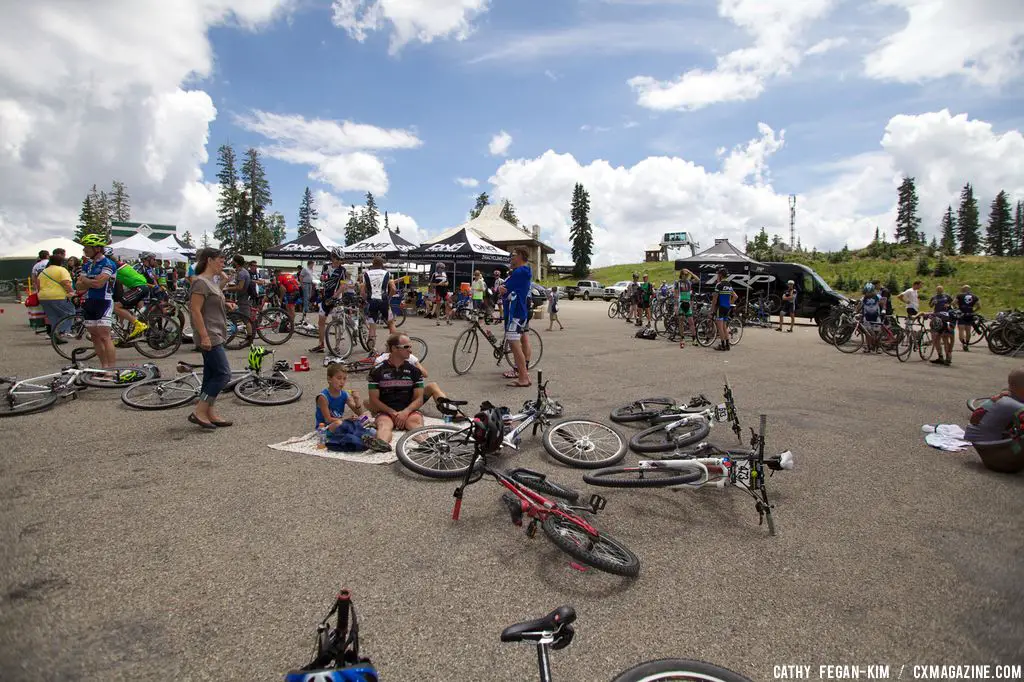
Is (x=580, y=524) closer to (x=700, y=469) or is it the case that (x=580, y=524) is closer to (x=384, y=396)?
(x=700, y=469)

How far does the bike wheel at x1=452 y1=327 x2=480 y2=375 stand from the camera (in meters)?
9.25

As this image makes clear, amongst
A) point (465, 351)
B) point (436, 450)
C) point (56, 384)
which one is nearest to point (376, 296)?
point (465, 351)

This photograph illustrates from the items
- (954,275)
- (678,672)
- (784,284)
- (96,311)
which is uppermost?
(954,275)

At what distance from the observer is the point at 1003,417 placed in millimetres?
4879

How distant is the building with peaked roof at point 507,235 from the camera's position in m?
68.5

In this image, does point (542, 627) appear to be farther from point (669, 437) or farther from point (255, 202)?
point (255, 202)

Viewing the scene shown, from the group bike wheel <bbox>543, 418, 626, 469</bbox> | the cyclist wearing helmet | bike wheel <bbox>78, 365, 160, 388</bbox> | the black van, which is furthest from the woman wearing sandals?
the black van

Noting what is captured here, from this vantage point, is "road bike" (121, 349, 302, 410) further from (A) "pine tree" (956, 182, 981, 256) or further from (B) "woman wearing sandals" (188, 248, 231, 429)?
(A) "pine tree" (956, 182, 981, 256)

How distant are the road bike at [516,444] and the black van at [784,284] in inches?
737

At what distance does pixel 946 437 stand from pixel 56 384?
1065cm

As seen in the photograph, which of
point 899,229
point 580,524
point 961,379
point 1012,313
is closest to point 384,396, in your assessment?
point 580,524

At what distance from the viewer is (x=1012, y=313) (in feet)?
46.0

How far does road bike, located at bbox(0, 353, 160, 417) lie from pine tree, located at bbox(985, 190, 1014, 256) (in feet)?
443

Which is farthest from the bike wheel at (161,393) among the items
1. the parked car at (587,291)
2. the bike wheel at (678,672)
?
the parked car at (587,291)
